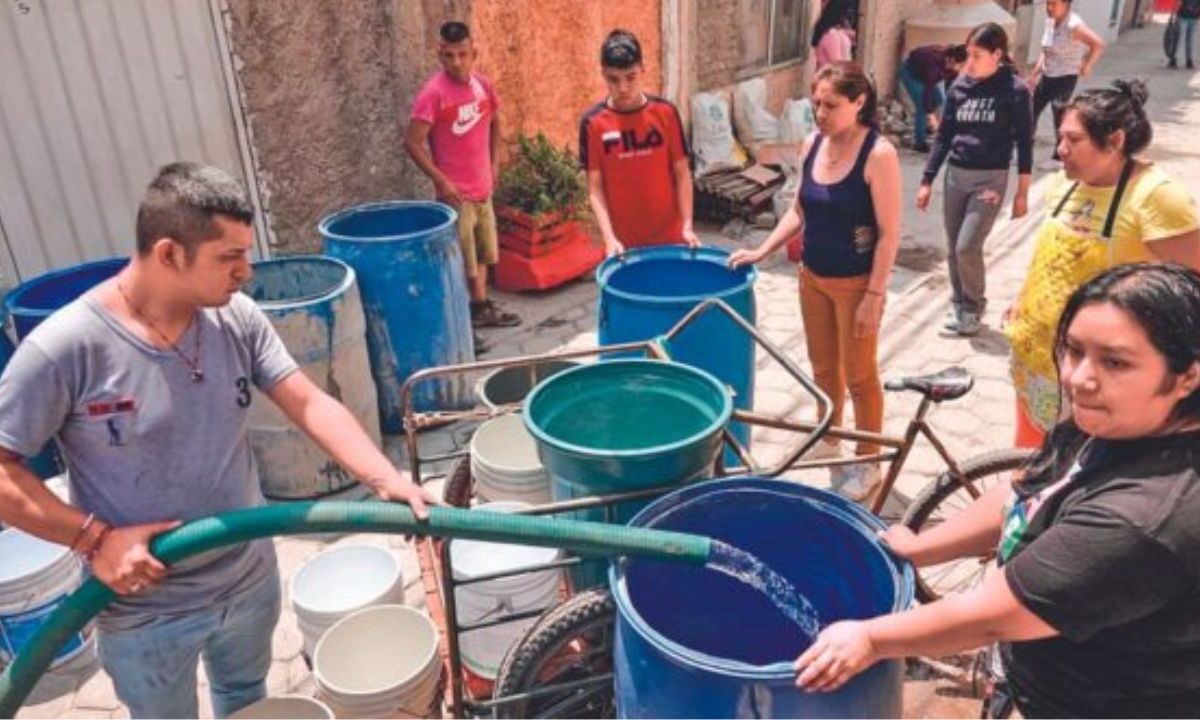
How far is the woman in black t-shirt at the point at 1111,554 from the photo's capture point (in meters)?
1.57

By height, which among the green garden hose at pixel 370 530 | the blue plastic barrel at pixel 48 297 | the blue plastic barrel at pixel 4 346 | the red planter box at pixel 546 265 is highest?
the green garden hose at pixel 370 530

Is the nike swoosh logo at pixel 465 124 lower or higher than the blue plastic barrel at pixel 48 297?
higher

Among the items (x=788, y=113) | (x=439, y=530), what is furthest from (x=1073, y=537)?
(x=788, y=113)

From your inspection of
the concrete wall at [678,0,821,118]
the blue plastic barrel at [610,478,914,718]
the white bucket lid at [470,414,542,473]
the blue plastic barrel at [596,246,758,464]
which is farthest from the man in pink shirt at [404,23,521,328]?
the blue plastic barrel at [610,478,914,718]

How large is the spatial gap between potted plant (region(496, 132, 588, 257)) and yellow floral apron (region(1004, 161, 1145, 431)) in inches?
162

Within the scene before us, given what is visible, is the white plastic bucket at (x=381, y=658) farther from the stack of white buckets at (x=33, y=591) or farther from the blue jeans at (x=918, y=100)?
the blue jeans at (x=918, y=100)

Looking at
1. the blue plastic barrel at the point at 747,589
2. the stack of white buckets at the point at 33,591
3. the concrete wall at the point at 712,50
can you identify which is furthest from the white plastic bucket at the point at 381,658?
the concrete wall at the point at 712,50

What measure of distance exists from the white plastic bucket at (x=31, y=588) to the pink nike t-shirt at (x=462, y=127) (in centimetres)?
325

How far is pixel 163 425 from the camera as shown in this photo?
222 cm

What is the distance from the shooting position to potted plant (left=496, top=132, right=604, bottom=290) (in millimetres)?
6984

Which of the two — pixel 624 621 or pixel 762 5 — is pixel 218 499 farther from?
pixel 762 5

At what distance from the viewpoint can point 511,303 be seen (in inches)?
277

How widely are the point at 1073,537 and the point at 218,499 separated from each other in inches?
79.7

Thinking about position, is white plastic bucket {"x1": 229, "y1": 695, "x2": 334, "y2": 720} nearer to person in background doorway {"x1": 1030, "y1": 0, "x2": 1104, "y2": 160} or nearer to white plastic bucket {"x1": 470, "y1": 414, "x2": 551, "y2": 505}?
white plastic bucket {"x1": 470, "y1": 414, "x2": 551, "y2": 505}
